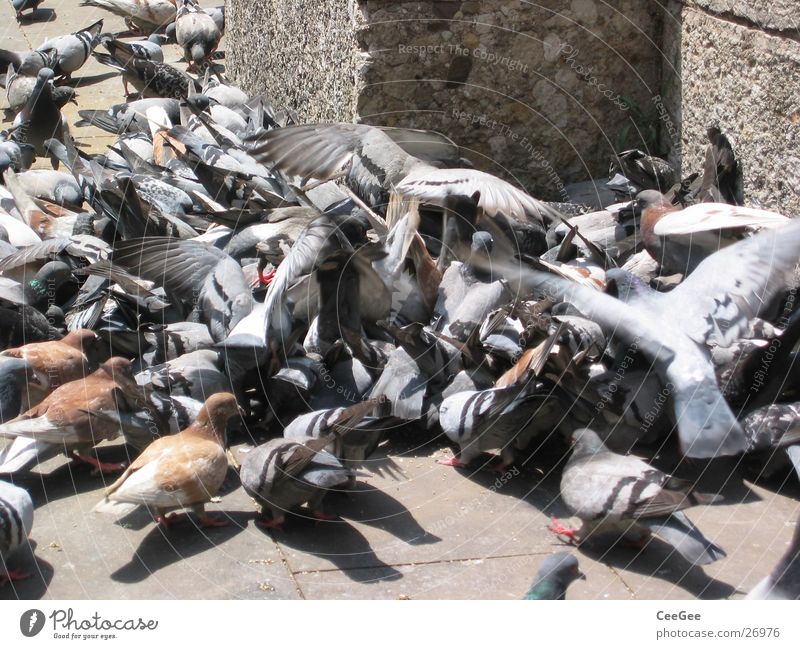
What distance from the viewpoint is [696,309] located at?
4098 millimetres

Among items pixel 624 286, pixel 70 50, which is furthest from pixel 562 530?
pixel 70 50

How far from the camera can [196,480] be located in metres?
3.57

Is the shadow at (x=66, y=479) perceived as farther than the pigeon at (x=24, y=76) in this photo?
Result: No

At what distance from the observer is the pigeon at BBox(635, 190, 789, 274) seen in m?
4.65

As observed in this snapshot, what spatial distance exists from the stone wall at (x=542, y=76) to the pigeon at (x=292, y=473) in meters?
3.13

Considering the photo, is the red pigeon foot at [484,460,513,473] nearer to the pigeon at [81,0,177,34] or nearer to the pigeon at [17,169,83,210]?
the pigeon at [17,169,83,210]

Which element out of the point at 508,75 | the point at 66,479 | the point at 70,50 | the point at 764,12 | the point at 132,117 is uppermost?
the point at 764,12

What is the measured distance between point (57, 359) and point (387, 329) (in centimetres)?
157

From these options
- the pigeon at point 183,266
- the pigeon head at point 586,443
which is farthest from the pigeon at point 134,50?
the pigeon head at point 586,443

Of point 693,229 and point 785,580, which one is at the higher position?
point 693,229

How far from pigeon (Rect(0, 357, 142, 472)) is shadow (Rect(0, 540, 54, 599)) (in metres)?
0.53

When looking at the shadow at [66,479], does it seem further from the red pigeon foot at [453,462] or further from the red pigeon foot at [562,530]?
the red pigeon foot at [562,530]

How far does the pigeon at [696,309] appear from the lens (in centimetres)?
387
